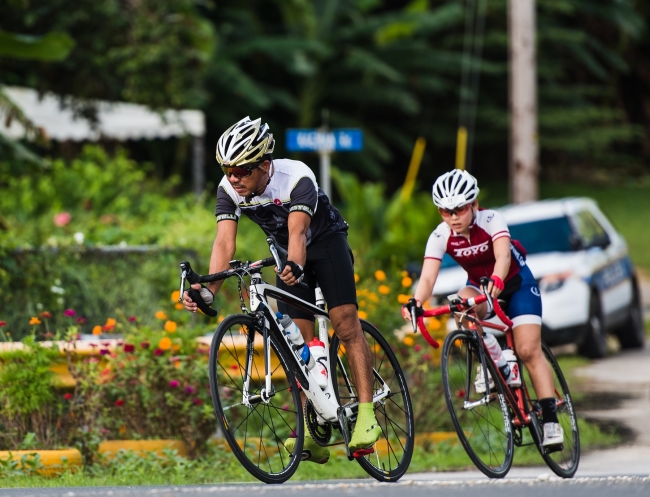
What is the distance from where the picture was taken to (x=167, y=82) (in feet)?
55.1

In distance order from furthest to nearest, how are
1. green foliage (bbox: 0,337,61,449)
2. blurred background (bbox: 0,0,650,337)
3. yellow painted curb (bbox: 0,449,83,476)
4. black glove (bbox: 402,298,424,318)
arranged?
blurred background (bbox: 0,0,650,337)
green foliage (bbox: 0,337,61,449)
yellow painted curb (bbox: 0,449,83,476)
black glove (bbox: 402,298,424,318)

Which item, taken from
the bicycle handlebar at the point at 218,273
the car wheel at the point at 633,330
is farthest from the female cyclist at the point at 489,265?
the car wheel at the point at 633,330

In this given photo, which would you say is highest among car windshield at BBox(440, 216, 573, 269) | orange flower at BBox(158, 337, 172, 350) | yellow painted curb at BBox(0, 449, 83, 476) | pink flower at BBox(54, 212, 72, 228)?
pink flower at BBox(54, 212, 72, 228)

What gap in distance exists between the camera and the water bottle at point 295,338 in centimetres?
655

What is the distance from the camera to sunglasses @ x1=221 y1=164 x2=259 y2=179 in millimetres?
6395

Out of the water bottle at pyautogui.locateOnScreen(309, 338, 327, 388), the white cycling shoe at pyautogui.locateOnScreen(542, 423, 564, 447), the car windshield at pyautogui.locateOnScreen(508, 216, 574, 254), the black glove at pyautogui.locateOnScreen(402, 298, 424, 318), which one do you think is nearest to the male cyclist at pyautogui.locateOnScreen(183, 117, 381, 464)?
the water bottle at pyautogui.locateOnScreen(309, 338, 327, 388)

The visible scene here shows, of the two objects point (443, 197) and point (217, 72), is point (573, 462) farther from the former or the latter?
point (217, 72)

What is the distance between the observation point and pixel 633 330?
15.1 metres

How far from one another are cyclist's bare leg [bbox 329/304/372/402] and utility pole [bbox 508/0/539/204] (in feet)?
33.7

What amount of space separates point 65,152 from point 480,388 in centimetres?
1822

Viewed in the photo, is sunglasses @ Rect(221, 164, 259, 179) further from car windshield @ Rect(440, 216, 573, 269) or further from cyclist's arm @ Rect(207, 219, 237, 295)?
car windshield @ Rect(440, 216, 573, 269)

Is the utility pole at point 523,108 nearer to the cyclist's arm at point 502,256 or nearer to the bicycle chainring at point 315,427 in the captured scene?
the cyclist's arm at point 502,256

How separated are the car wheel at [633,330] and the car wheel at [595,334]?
105cm

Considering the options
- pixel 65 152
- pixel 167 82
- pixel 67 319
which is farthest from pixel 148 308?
pixel 65 152
